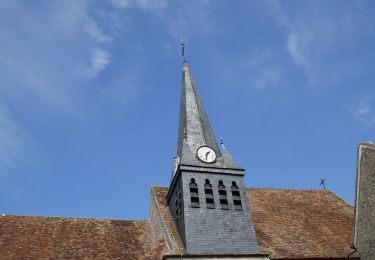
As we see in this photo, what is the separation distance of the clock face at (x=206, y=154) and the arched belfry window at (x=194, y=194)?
48.6 inches

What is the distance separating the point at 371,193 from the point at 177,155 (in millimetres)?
7947

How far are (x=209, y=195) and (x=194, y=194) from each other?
2.07 feet

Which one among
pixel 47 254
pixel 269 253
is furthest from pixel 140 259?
pixel 269 253

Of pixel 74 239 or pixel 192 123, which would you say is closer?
pixel 74 239

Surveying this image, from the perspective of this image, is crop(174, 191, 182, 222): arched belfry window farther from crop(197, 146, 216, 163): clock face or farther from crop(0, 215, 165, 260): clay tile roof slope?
crop(197, 146, 216, 163): clock face

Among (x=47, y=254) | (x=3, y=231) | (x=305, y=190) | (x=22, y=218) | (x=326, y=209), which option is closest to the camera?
(x=47, y=254)

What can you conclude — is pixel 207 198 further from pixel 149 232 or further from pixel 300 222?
pixel 300 222

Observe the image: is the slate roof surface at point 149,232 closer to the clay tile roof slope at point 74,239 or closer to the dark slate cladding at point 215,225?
the clay tile roof slope at point 74,239

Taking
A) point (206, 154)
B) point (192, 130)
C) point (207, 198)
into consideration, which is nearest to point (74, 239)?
point (207, 198)

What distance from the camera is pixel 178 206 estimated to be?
1706 centimetres

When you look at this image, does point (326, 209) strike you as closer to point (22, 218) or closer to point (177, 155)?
point (177, 155)

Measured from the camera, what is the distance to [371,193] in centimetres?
1578

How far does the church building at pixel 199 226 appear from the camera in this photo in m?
15.7

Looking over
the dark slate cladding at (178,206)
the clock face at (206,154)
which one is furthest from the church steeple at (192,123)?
the dark slate cladding at (178,206)
